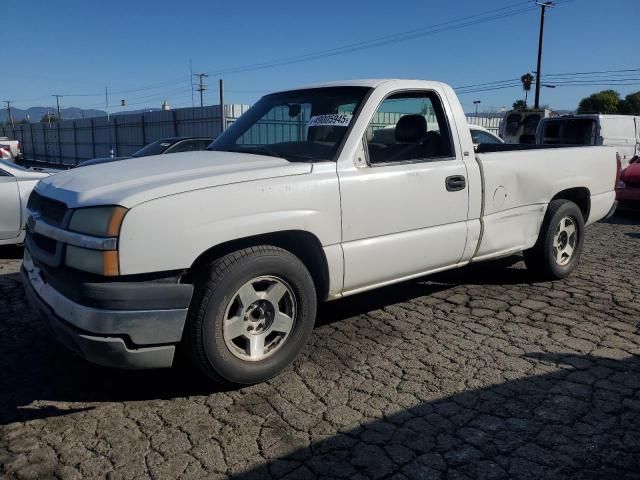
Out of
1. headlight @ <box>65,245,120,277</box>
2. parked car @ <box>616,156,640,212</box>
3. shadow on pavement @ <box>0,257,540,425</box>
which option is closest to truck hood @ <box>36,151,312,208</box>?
headlight @ <box>65,245,120,277</box>

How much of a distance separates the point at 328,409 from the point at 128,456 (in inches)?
43.1

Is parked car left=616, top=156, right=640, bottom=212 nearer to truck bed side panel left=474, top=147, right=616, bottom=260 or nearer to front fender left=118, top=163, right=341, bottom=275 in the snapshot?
truck bed side panel left=474, top=147, right=616, bottom=260

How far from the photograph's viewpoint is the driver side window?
405cm

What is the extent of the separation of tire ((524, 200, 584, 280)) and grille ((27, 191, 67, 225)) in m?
4.22

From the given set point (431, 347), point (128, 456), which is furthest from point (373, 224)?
point (128, 456)

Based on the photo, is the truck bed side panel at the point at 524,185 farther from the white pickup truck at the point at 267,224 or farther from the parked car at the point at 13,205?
the parked car at the point at 13,205

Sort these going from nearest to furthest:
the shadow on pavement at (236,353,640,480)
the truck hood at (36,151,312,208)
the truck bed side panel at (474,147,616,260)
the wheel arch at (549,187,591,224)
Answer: the shadow on pavement at (236,353,640,480), the truck hood at (36,151,312,208), the truck bed side panel at (474,147,616,260), the wheel arch at (549,187,591,224)

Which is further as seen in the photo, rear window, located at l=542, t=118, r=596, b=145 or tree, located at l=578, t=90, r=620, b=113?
tree, located at l=578, t=90, r=620, b=113

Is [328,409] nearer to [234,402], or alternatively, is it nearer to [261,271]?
[234,402]

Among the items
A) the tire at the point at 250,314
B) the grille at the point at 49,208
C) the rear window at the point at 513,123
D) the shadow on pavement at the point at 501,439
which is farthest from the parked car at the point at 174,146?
the rear window at the point at 513,123

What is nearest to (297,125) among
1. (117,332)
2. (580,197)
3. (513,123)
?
(117,332)

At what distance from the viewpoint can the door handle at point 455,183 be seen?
4.16m

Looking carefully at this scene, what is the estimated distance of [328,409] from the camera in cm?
313

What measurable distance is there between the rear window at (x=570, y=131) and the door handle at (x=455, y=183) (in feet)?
32.1
